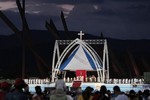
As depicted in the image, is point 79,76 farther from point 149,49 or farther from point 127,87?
point 149,49

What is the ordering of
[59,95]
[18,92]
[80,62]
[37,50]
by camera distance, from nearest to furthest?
[18,92], [59,95], [80,62], [37,50]

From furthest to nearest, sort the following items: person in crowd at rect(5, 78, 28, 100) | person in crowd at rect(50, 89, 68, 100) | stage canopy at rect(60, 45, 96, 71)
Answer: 1. stage canopy at rect(60, 45, 96, 71)
2. person in crowd at rect(50, 89, 68, 100)
3. person in crowd at rect(5, 78, 28, 100)

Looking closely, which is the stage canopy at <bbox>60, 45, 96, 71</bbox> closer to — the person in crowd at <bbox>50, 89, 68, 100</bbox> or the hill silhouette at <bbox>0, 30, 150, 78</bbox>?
the person in crowd at <bbox>50, 89, 68, 100</bbox>

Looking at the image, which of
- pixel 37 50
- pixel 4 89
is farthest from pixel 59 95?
pixel 37 50

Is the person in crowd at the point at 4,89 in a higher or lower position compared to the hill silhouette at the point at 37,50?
lower

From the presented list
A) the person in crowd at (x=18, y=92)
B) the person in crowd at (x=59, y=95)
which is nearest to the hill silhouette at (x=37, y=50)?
the person in crowd at (x=59, y=95)

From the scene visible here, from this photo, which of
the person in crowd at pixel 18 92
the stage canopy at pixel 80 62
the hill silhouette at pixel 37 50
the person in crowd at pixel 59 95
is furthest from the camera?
the hill silhouette at pixel 37 50

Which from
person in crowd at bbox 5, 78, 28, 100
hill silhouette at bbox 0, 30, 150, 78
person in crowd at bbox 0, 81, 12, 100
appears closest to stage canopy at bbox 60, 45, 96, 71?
person in crowd at bbox 0, 81, 12, 100

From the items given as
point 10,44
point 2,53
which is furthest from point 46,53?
point 10,44

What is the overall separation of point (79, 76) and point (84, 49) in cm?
276

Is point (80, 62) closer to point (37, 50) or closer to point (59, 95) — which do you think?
point (59, 95)

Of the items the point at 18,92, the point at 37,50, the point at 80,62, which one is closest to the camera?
the point at 18,92

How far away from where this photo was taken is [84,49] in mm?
52969

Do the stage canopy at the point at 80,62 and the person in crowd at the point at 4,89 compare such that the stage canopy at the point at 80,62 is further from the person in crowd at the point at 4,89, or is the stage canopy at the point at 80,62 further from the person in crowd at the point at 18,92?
the person in crowd at the point at 18,92
